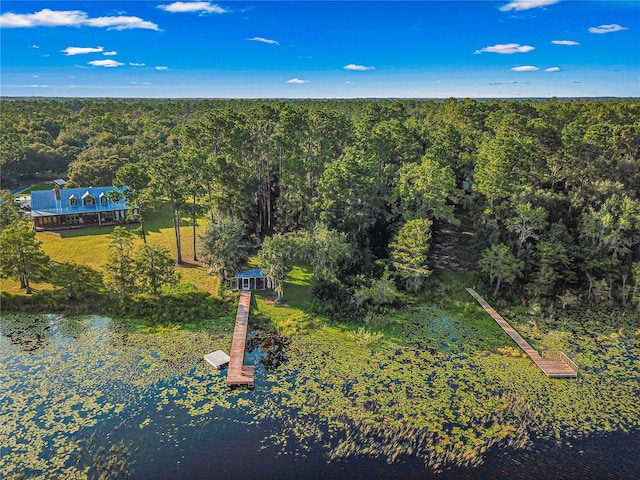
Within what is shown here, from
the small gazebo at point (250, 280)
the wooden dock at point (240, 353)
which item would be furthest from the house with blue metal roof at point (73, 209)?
the wooden dock at point (240, 353)

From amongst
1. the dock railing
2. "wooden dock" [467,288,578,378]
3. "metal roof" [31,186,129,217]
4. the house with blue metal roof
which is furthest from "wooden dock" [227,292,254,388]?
"metal roof" [31,186,129,217]

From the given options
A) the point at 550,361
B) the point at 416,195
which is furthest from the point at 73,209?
the point at 550,361

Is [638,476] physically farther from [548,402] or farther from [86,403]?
[86,403]

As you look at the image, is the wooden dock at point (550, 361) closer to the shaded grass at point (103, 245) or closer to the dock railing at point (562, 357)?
the dock railing at point (562, 357)

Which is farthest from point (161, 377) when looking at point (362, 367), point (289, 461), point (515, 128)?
point (515, 128)

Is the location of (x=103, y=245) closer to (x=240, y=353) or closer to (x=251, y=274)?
(x=251, y=274)

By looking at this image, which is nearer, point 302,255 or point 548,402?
point 548,402

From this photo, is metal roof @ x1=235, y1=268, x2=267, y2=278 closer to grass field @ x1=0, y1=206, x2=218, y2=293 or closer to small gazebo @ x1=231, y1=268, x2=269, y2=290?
small gazebo @ x1=231, y1=268, x2=269, y2=290
